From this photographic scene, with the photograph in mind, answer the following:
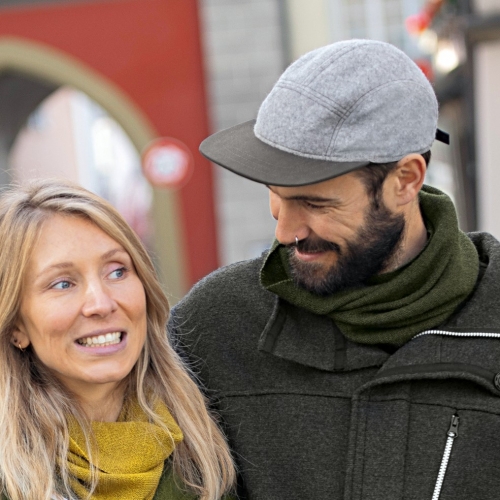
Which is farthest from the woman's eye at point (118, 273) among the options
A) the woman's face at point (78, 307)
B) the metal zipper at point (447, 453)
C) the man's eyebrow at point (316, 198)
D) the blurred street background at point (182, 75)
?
the blurred street background at point (182, 75)

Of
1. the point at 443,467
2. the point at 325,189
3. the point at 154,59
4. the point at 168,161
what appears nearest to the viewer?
the point at 443,467

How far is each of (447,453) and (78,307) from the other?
0.92m

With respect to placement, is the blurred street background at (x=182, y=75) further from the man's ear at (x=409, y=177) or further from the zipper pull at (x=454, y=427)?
the zipper pull at (x=454, y=427)

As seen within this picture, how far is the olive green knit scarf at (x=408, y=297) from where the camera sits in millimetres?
2482

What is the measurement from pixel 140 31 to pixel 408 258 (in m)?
8.11

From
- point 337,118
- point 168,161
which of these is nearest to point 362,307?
point 337,118

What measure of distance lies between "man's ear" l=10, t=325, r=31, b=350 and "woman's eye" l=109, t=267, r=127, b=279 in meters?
0.25

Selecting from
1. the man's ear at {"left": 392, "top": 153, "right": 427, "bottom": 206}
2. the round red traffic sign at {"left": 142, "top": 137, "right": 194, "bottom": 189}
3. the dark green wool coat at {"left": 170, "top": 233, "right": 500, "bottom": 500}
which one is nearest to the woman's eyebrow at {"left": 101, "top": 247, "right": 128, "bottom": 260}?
the dark green wool coat at {"left": 170, "top": 233, "right": 500, "bottom": 500}

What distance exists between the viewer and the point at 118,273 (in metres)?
2.54

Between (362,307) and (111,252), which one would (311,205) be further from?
(111,252)

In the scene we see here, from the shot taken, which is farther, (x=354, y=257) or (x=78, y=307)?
(x=354, y=257)

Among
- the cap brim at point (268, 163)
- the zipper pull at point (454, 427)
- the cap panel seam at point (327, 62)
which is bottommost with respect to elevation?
the zipper pull at point (454, 427)

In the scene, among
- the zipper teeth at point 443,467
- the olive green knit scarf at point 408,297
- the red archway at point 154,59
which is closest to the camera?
the zipper teeth at point 443,467

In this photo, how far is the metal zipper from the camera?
2383 millimetres
